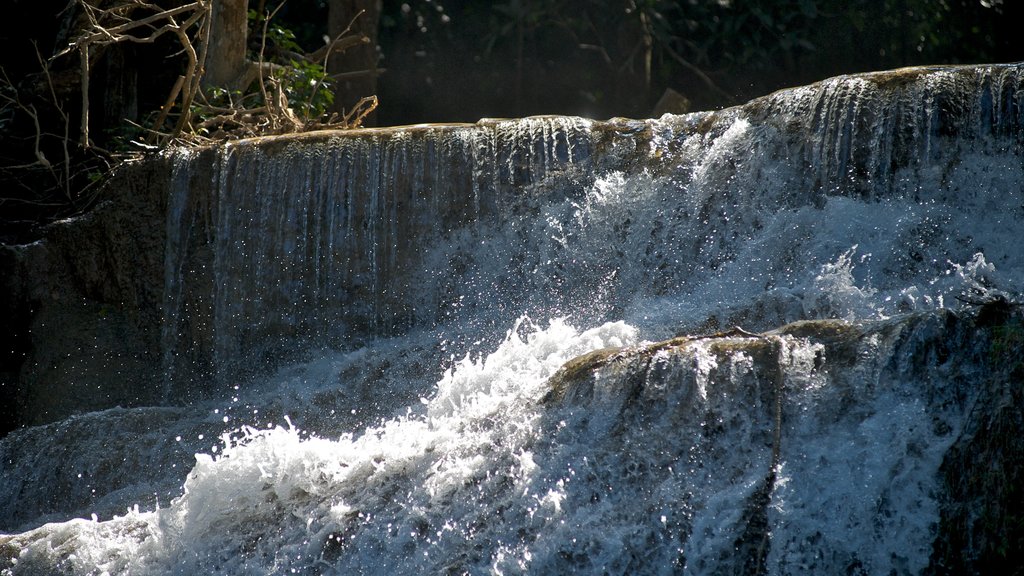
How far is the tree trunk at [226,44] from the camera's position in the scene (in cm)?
859

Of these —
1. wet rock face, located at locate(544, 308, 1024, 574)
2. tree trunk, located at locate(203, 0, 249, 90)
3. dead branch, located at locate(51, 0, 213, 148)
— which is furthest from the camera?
tree trunk, located at locate(203, 0, 249, 90)

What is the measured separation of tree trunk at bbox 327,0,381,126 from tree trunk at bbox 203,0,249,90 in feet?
4.98

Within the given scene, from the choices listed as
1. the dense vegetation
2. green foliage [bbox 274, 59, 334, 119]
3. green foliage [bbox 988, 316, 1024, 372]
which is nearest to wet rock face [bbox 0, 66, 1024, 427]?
green foliage [bbox 274, 59, 334, 119]

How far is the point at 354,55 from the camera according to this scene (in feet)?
34.6

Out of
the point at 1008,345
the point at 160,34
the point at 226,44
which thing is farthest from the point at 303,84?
the point at 1008,345

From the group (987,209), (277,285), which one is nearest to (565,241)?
(277,285)

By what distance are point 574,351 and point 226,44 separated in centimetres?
460

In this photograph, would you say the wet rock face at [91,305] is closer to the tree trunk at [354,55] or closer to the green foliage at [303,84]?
the green foliage at [303,84]

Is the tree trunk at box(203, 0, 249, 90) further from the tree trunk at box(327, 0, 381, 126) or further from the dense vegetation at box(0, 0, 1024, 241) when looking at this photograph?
the tree trunk at box(327, 0, 381, 126)

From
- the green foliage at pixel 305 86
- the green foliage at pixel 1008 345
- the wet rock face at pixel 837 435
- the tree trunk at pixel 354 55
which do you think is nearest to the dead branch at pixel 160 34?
the green foliage at pixel 305 86

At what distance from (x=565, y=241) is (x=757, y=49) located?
19.7ft

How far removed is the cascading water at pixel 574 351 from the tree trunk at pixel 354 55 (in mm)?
3545

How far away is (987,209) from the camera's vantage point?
224 inches

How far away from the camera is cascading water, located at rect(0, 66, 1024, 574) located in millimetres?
3762
